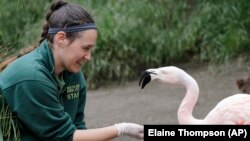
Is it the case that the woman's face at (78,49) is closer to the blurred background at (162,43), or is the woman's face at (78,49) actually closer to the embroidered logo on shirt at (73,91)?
the embroidered logo on shirt at (73,91)

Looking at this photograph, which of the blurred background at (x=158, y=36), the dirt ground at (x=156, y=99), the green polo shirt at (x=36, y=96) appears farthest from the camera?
the blurred background at (x=158, y=36)

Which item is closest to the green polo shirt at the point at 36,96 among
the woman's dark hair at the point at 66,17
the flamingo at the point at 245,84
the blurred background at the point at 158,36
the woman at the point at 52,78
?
the woman at the point at 52,78

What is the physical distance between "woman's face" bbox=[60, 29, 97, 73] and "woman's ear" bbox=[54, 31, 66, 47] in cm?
2

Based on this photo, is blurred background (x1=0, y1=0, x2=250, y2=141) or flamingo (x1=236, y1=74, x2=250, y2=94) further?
blurred background (x1=0, y1=0, x2=250, y2=141)

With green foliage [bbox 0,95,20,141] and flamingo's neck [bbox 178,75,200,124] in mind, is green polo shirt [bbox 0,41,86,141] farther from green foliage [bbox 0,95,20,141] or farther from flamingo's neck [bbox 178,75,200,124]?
flamingo's neck [bbox 178,75,200,124]

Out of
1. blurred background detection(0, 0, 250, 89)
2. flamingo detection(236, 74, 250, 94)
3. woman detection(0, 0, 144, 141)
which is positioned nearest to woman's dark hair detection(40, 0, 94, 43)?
woman detection(0, 0, 144, 141)

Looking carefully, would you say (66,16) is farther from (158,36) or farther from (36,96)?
(158,36)

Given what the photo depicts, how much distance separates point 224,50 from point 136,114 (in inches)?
73.3

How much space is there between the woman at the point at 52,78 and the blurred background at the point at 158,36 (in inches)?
171

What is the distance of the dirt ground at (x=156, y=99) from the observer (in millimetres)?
5809

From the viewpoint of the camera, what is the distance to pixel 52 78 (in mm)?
2887

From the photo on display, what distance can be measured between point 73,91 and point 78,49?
401 millimetres

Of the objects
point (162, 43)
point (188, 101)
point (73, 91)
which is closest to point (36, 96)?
point (73, 91)

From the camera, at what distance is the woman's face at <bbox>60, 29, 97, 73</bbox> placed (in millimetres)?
2783
